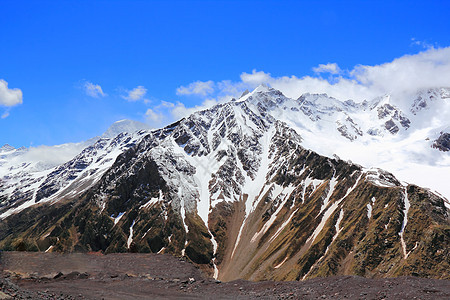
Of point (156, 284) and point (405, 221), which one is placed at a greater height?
point (405, 221)

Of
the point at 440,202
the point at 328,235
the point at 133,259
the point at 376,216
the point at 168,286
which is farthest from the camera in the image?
the point at 328,235

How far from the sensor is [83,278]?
4406 cm

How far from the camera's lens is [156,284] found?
43031 mm

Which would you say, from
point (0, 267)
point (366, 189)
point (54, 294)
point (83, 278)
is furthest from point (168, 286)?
point (366, 189)

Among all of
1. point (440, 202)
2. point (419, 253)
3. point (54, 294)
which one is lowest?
point (419, 253)

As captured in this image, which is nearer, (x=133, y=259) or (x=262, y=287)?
(x=262, y=287)

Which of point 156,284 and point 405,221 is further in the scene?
point 405,221

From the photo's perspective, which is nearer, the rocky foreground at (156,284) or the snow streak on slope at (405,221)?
the rocky foreground at (156,284)

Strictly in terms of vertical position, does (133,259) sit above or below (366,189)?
below

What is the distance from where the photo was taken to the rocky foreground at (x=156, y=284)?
37.4 meters

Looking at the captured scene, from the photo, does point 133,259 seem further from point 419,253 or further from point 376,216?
point 376,216

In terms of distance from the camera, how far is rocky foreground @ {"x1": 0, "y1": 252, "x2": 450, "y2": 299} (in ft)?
123

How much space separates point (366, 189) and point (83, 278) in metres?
160

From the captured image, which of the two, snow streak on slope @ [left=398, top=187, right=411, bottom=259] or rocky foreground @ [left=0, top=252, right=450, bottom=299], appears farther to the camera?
snow streak on slope @ [left=398, top=187, right=411, bottom=259]
